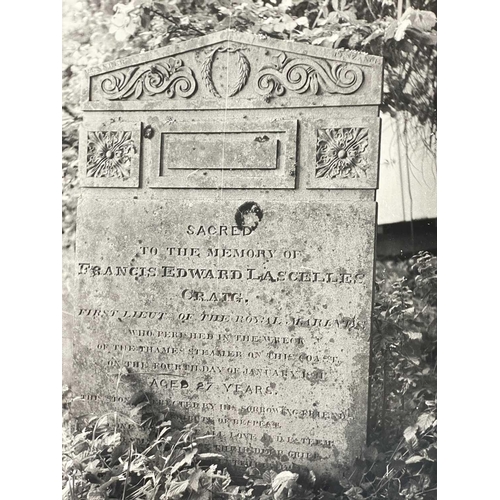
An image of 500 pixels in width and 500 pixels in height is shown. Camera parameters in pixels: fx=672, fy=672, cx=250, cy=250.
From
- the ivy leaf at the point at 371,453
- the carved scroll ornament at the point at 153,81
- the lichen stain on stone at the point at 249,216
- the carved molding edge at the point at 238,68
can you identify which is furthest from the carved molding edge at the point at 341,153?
the ivy leaf at the point at 371,453

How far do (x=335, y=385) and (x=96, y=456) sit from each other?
4.60 ft

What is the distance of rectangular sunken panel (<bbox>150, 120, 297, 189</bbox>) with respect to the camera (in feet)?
11.8

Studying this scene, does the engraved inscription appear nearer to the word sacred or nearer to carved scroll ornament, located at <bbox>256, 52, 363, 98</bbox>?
the word sacred

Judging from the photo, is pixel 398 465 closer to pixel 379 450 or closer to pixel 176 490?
pixel 379 450

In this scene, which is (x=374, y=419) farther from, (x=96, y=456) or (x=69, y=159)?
(x=69, y=159)

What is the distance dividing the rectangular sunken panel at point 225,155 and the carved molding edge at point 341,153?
148 millimetres

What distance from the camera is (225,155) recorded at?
12.0 ft

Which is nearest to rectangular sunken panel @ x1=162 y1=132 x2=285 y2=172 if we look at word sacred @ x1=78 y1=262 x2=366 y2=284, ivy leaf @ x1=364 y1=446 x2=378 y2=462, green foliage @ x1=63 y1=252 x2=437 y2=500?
word sacred @ x1=78 y1=262 x2=366 y2=284

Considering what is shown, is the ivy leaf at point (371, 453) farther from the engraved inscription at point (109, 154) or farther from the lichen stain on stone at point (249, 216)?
the engraved inscription at point (109, 154)

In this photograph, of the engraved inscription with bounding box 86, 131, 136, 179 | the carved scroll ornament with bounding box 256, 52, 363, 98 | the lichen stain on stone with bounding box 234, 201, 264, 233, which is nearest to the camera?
the carved scroll ornament with bounding box 256, 52, 363, 98

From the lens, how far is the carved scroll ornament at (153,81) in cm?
371

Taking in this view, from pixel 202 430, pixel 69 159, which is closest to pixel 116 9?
pixel 69 159

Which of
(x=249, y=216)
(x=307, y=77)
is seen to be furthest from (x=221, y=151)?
(x=307, y=77)

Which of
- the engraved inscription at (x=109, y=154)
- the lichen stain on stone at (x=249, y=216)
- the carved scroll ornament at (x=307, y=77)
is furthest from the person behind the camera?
the engraved inscription at (x=109, y=154)
